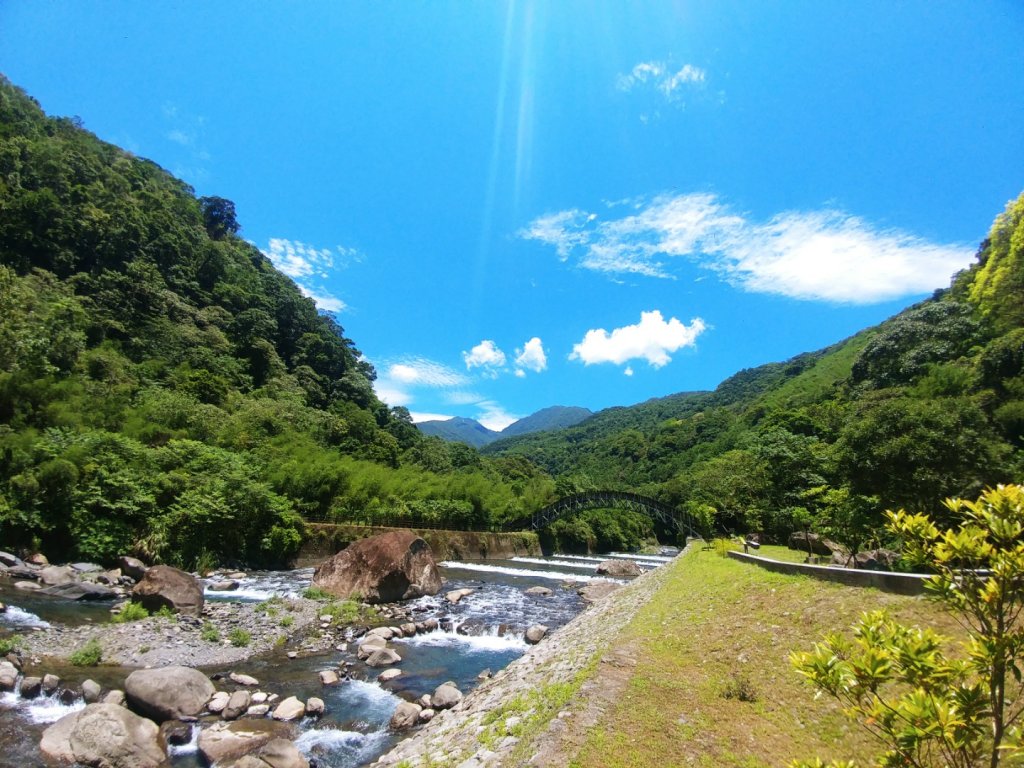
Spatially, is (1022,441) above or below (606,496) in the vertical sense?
above


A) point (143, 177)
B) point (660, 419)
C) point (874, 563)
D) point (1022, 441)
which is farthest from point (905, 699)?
point (660, 419)

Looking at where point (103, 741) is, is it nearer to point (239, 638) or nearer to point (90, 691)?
point (90, 691)

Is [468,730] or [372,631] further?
[372,631]

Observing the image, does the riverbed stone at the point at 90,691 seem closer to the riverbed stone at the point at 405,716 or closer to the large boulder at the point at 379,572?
the riverbed stone at the point at 405,716

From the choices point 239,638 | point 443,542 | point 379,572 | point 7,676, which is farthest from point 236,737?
point 443,542

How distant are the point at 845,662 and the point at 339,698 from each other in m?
10.9

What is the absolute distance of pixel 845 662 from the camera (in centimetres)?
282

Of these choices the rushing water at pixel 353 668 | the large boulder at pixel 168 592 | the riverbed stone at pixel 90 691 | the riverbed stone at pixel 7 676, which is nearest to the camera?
the rushing water at pixel 353 668

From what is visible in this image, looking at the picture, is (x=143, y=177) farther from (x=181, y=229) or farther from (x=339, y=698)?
(x=339, y=698)

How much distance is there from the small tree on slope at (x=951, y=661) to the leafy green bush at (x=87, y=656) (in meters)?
13.7

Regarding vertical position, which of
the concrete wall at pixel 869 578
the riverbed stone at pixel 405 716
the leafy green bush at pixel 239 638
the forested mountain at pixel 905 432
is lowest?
the riverbed stone at pixel 405 716

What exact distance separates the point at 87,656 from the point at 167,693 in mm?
3162

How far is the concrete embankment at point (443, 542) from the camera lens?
28609 mm

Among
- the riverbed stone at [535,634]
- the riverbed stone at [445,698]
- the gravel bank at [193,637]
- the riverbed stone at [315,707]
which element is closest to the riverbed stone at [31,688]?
the gravel bank at [193,637]
